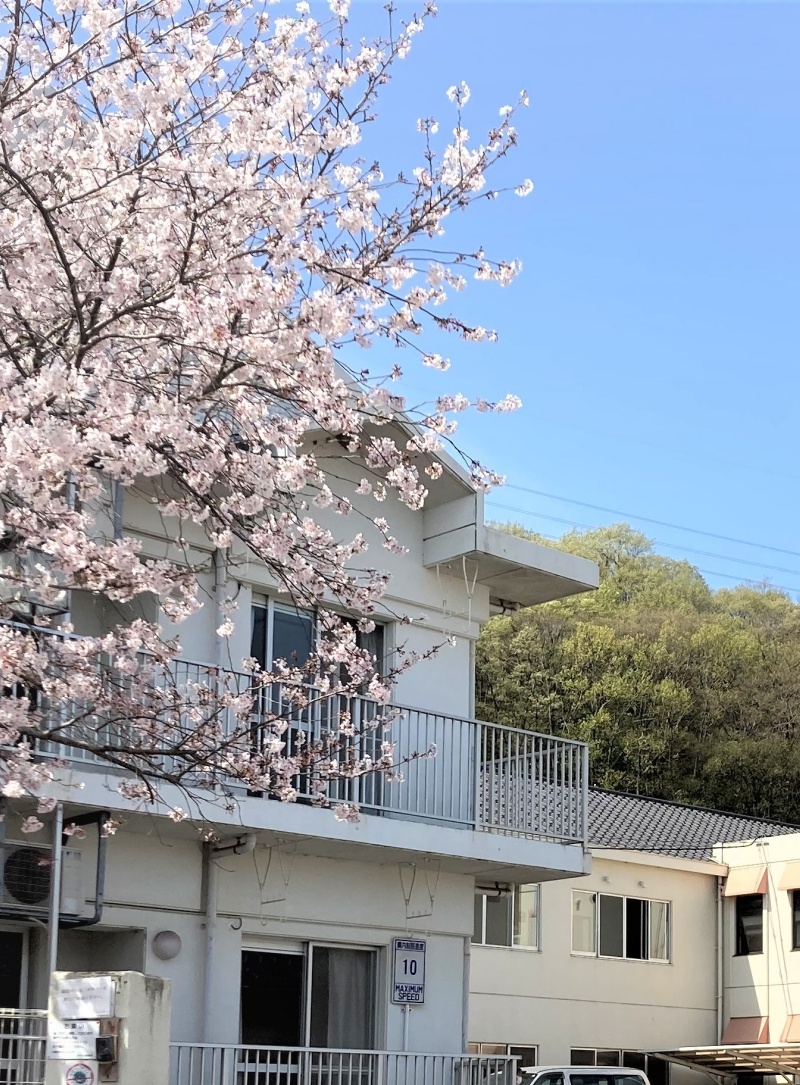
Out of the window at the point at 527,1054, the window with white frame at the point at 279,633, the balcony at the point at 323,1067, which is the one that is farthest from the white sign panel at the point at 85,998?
the window at the point at 527,1054

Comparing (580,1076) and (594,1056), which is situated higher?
(580,1076)

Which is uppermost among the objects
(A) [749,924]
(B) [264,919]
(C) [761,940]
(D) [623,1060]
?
(B) [264,919]

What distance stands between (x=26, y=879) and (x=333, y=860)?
404 cm

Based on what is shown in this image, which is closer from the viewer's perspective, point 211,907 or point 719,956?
point 211,907

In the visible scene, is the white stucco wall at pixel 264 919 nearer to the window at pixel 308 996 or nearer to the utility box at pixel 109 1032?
the window at pixel 308 996

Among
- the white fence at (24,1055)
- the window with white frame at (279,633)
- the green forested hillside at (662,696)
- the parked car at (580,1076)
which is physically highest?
the green forested hillside at (662,696)

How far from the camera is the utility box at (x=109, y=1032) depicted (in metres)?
10.4

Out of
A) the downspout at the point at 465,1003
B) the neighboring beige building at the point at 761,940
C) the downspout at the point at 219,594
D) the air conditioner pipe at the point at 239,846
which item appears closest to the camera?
the air conditioner pipe at the point at 239,846

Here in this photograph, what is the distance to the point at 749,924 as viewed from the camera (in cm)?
2972

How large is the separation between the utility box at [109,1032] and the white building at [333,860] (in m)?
2.17

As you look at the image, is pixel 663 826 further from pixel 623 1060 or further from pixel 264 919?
pixel 264 919

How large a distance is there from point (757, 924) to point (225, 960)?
17236mm

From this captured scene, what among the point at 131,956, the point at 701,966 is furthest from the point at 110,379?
the point at 701,966

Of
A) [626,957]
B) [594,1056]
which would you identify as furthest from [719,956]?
[594,1056]
